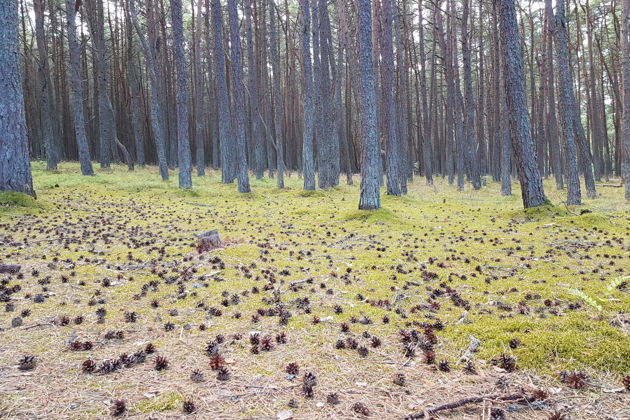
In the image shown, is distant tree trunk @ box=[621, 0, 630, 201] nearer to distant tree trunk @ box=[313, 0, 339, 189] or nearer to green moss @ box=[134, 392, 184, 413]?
distant tree trunk @ box=[313, 0, 339, 189]

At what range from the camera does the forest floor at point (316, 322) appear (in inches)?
103

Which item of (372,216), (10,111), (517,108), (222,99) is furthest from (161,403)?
(222,99)

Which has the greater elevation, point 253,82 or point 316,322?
point 253,82

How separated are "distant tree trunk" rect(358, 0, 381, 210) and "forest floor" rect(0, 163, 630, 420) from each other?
9.58 feet

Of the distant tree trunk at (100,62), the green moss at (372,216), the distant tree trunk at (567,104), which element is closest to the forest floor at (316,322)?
the green moss at (372,216)

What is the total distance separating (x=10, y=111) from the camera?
37.4 feet

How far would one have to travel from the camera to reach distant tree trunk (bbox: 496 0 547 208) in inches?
442

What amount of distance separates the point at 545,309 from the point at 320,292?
2525 mm

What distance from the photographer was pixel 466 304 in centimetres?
450

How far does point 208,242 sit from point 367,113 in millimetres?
6428

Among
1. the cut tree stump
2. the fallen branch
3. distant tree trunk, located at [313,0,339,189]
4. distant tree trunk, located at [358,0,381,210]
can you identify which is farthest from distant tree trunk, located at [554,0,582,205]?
the cut tree stump

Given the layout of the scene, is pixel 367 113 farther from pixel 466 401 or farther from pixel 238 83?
pixel 466 401

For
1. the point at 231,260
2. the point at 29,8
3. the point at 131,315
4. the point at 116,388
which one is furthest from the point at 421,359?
the point at 29,8

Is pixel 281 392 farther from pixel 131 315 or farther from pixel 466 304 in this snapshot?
pixel 466 304
